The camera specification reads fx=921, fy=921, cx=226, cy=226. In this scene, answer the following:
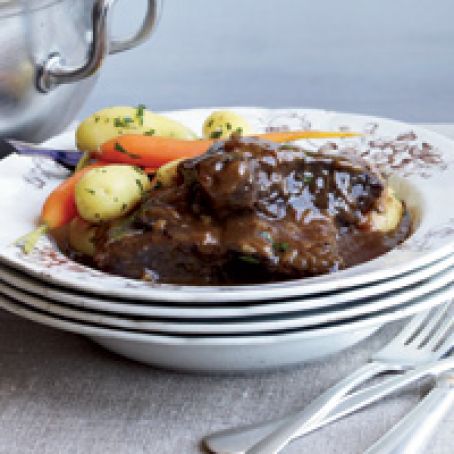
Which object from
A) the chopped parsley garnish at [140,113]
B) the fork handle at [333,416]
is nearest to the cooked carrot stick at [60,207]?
the chopped parsley garnish at [140,113]

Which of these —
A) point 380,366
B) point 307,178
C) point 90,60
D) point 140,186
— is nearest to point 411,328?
point 380,366

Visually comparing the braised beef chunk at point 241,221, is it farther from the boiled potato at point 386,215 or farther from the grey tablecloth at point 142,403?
the grey tablecloth at point 142,403

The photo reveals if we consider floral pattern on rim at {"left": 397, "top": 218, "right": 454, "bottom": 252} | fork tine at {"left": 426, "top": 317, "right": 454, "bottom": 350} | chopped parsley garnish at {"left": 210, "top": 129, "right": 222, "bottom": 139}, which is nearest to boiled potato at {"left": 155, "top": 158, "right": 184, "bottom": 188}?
chopped parsley garnish at {"left": 210, "top": 129, "right": 222, "bottom": 139}

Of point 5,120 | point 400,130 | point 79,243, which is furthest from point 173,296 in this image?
point 5,120

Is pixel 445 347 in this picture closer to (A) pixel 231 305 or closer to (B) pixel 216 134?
(A) pixel 231 305

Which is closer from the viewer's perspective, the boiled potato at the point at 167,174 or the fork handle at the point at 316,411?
the fork handle at the point at 316,411

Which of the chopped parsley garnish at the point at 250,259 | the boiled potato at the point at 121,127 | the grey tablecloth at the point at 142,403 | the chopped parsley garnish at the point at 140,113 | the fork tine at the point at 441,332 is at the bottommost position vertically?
the grey tablecloth at the point at 142,403

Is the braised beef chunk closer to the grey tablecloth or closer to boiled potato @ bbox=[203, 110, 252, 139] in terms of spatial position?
the grey tablecloth
